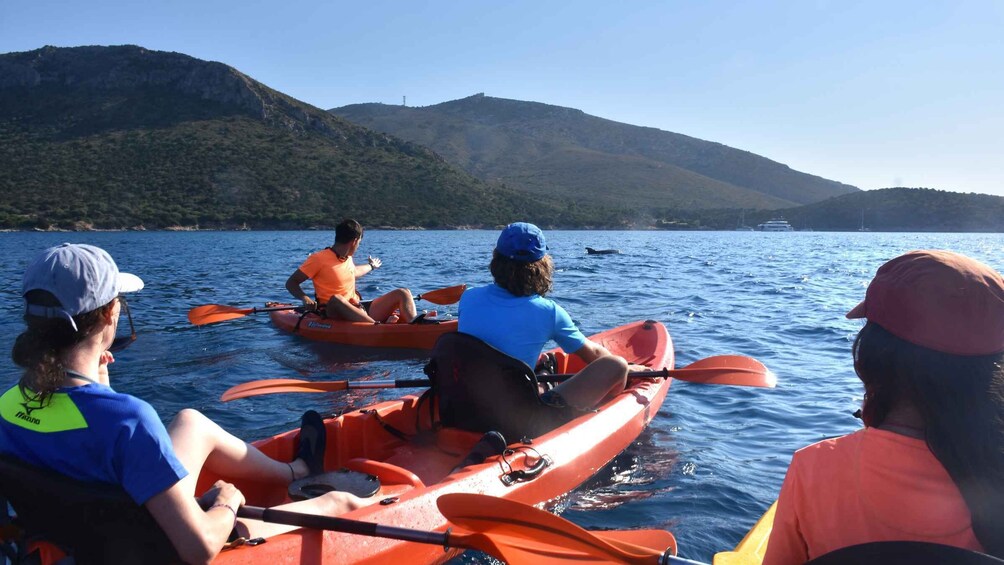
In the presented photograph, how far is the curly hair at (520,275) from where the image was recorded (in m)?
4.63

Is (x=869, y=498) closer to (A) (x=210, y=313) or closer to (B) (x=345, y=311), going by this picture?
(B) (x=345, y=311)

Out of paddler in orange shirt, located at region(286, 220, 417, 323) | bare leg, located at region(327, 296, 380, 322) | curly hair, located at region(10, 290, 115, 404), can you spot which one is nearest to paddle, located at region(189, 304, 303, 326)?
paddler in orange shirt, located at region(286, 220, 417, 323)

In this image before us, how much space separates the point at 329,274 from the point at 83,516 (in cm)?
777

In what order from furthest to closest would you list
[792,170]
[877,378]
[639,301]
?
[792,170]
[639,301]
[877,378]

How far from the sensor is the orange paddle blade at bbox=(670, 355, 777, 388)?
598cm

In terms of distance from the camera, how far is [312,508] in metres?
3.47

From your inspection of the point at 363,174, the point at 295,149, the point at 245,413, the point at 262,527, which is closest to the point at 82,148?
the point at 295,149

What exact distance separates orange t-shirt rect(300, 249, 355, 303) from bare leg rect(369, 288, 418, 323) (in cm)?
43

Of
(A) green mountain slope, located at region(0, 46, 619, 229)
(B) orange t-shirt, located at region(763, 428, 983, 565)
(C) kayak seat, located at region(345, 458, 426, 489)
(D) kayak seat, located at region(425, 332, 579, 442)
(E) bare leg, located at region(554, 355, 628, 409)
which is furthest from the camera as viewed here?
(A) green mountain slope, located at region(0, 46, 619, 229)

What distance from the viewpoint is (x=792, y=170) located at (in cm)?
16512

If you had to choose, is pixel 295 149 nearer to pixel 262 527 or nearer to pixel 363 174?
pixel 363 174

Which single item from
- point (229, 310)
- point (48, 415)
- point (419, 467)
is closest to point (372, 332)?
point (229, 310)

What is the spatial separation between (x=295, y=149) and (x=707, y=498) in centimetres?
7014

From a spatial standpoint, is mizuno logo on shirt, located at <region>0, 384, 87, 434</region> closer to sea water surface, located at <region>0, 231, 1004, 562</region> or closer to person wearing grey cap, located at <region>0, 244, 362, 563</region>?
person wearing grey cap, located at <region>0, 244, 362, 563</region>
